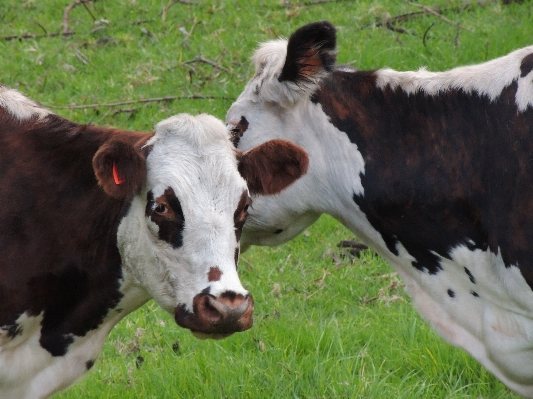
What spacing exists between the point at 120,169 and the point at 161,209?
263 mm

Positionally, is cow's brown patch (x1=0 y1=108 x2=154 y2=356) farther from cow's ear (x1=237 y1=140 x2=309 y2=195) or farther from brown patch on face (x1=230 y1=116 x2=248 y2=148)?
brown patch on face (x1=230 y1=116 x2=248 y2=148)

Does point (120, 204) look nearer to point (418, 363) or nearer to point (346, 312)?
point (418, 363)

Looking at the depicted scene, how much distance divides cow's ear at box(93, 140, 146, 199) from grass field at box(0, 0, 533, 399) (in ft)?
5.24

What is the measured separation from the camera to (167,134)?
172 inches

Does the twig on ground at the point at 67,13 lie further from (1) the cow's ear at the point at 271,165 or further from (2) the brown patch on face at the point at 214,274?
(2) the brown patch on face at the point at 214,274

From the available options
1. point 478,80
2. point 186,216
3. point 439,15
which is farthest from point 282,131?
point 439,15

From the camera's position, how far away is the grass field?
5445 millimetres

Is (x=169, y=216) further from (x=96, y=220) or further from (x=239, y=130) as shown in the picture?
(x=239, y=130)

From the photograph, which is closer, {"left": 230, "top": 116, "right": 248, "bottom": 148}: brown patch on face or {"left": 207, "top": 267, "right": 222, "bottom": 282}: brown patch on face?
{"left": 207, "top": 267, "right": 222, "bottom": 282}: brown patch on face

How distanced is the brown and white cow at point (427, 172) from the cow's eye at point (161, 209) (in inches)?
55.0

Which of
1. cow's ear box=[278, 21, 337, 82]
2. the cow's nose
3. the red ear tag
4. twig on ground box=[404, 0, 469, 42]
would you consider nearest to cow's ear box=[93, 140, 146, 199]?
the red ear tag

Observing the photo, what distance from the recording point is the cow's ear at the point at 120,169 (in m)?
4.10

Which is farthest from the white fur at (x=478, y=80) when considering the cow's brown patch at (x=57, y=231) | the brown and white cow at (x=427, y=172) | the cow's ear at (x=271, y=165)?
the cow's brown patch at (x=57, y=231)

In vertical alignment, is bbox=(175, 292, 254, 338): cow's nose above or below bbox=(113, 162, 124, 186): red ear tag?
below
